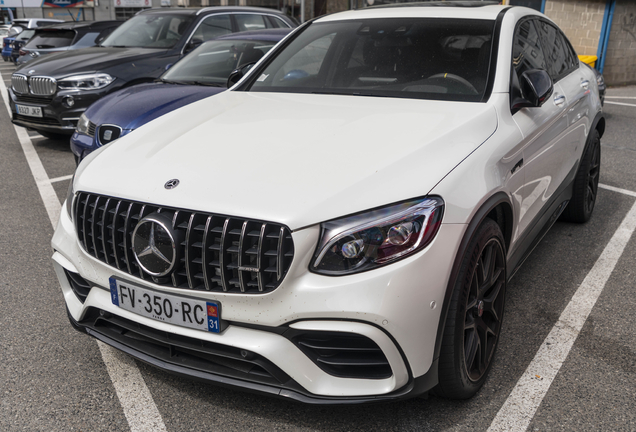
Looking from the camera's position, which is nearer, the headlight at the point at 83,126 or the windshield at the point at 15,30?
the headlight at the point at 83,126

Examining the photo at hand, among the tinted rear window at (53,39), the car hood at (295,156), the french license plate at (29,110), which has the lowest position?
the french license plate at (29,110)

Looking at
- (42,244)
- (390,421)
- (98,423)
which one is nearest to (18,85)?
(42,244)

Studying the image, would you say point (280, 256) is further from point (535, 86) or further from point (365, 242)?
point (535, 86)

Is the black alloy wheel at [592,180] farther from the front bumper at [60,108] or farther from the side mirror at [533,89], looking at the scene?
the front bumper at [60,108]

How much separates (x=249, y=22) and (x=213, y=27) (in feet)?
2.28

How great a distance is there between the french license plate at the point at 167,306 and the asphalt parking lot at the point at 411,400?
487mm

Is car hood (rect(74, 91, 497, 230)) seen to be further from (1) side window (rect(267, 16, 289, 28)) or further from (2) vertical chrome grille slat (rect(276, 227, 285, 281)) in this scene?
(1) side window (rect(267, 16, 289, 28))

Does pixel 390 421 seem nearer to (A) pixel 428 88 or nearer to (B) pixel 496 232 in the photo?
(B) pixel 496 232

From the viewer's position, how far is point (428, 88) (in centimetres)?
310

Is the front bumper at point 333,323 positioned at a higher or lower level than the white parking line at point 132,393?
higher

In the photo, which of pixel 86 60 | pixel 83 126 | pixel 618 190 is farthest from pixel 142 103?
pixel 618 190

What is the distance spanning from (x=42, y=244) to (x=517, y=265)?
3.31 meters

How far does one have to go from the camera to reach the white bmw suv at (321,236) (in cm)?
198

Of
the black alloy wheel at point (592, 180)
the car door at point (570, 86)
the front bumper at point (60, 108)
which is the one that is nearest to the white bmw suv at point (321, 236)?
the car door at point (570, 86)
